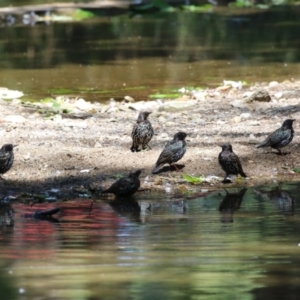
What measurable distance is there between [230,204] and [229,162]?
1.16 metres

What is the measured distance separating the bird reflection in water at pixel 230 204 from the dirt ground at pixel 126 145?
0.57 metres

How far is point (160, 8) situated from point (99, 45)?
16657 mm

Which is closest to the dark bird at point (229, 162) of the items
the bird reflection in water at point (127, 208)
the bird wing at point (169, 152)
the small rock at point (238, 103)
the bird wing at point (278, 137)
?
the bird wing at point (169, 152)

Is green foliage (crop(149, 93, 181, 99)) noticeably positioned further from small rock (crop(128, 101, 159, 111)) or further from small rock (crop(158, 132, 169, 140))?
small rock (crop(158, 132, 169, 140))

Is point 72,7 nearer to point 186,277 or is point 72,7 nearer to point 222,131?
point 222,131

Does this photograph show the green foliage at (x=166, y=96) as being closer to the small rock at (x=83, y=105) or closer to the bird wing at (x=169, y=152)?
the small rock at (x=83, y=105)

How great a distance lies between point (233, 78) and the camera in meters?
22.1

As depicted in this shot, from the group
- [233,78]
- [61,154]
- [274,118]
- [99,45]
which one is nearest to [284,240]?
[61,154]

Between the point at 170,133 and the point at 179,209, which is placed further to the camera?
the point at 170,133

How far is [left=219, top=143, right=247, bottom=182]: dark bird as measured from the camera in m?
10.5

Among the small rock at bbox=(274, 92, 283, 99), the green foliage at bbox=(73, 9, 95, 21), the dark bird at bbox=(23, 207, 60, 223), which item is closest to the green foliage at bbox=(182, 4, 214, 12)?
the green foliage at bbox=(73, 9, 95, 21)

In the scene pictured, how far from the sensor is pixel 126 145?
40.8 feet

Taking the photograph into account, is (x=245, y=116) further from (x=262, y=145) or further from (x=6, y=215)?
(x=6, y=215)

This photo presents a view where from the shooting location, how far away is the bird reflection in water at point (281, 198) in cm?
899
